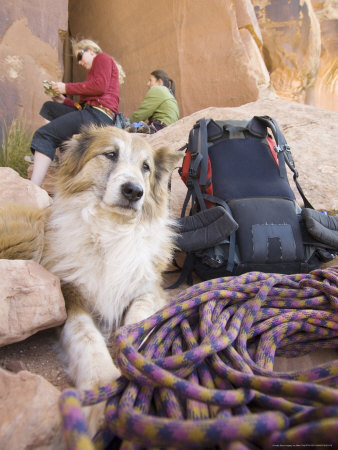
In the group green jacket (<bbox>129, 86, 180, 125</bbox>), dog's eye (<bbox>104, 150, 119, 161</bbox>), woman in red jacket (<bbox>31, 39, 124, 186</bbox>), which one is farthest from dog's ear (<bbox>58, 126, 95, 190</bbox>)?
green jacket (<bbox>129, 86, 180, 125</bbox>)

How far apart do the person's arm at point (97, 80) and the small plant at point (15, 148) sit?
1.84 metres

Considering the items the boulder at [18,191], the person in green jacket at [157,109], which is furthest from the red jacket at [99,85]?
the person in green jacket at [157,109]

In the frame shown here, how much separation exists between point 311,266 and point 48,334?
1838 millimetres

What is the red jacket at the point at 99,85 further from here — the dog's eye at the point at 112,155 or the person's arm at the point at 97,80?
the dog's eye at the point at 112,155

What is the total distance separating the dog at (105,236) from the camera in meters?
1.75

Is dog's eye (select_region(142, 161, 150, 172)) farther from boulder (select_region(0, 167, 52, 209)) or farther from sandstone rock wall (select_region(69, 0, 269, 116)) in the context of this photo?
sandstone rock wall (select_region(69, 0, 269, 116))

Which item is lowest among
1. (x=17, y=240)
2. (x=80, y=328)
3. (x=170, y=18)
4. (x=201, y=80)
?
(x=80, y=328)

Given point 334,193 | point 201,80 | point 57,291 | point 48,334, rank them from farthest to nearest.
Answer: point 201,80, point 334,193, point 48,334, point 57,291

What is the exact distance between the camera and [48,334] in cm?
163

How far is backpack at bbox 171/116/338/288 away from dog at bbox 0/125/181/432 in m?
0.33

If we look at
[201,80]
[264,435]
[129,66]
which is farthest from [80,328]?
[129,66]

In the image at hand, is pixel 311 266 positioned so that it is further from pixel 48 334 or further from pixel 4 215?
pixel 4 215

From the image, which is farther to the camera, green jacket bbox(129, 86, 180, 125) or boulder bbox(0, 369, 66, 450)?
green jacket bbox(129, 86, 180, 125)

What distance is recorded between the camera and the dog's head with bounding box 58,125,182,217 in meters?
1.84
